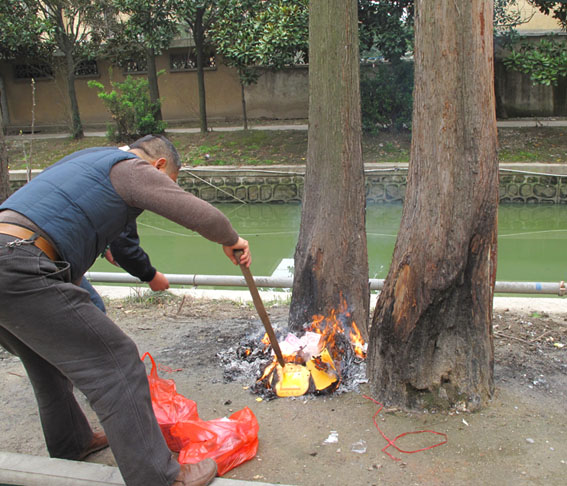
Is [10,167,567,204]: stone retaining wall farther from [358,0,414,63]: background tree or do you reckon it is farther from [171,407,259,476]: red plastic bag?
[171,407,259,476]: red plastic bag

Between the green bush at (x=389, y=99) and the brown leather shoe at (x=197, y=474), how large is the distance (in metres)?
12.4

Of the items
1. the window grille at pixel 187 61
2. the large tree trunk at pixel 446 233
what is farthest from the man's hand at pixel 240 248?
the window grille at pixel 187 61

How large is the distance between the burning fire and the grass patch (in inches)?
360

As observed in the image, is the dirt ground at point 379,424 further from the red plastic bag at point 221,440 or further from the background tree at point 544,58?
the background tree at point 544,58

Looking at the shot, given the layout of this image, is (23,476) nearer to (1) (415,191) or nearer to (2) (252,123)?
(1) (415,191)

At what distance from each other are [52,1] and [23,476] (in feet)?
48.1

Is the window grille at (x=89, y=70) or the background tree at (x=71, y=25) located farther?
the window grille at (x=89, y=70)

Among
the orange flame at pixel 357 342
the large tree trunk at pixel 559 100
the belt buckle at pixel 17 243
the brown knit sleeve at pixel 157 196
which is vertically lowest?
the orange flame at pixel 357 342

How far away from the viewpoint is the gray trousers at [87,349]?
2178 millimetres

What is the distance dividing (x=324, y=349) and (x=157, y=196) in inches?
71.4

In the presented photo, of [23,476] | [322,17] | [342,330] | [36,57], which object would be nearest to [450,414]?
[342,330]

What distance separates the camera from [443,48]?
2.78m

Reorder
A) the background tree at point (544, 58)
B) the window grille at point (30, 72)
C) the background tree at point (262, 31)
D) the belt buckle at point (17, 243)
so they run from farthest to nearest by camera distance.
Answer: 1. the window grille at point (30, 72)
2. the background tree at point (544, 58)
3. the background tree at point (262, 31)
4. the belt buckle at point (17, 243)

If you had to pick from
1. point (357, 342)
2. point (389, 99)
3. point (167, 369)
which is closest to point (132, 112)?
point (389, 99)
